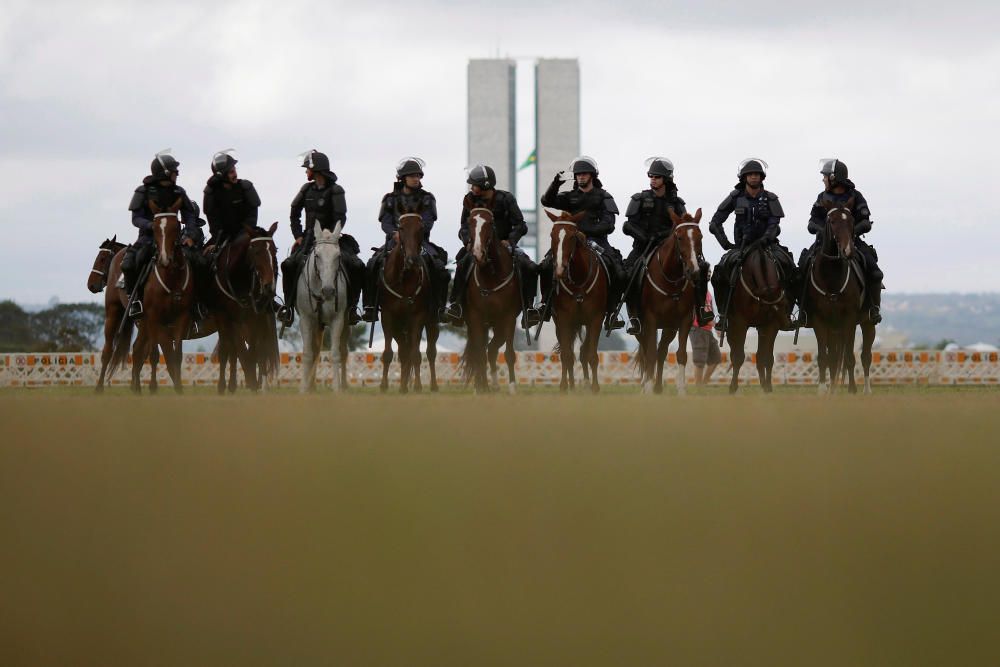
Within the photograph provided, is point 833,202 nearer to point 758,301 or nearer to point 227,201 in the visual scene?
point 758,301

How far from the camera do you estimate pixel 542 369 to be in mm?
32844

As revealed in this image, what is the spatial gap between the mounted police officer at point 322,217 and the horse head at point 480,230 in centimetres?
184

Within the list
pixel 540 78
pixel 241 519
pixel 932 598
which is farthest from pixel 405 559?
pixel 540 78

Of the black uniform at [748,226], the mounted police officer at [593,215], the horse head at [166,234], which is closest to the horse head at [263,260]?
the horse head at [166,234]

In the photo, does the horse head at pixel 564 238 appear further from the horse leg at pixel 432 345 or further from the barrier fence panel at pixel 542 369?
the barrier fence panel at pixel 542 369

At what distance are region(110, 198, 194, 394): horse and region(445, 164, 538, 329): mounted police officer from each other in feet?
9.23

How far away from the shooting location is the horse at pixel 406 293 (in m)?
15.5

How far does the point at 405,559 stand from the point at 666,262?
12.4 m

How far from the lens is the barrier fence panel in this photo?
103 ft

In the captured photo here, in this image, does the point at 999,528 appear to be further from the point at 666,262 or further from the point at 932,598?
the point at 666,262

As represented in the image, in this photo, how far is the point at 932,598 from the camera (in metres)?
2.84

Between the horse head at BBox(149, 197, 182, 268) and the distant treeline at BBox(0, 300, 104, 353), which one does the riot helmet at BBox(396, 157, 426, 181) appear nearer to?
the horse head at BBox(149, 197, 182, 268)

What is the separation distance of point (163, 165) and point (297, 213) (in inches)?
60.2

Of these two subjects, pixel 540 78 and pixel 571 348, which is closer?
pixel 571 348
